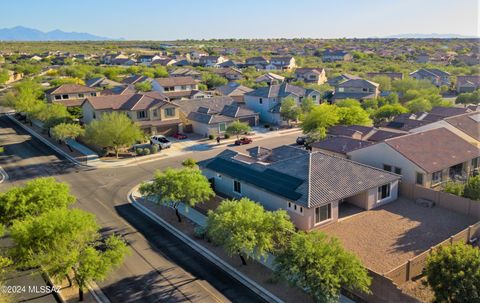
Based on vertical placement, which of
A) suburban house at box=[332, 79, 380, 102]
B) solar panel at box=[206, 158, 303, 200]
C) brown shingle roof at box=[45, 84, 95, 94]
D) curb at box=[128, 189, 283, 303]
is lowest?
curb at box=[128, 189, 283, 303]

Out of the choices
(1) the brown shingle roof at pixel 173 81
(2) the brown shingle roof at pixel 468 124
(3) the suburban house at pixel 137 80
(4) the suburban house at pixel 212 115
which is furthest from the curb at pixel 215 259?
(3) the suburban house at pixel 137 80

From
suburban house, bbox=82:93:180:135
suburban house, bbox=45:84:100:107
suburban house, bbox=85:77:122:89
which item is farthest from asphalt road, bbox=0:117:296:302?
suburban house, bbox=85:77:122:89

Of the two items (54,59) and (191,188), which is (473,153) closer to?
(191,188)

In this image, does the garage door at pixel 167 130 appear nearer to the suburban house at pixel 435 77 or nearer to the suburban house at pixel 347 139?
the suburban house at pixel 347 139

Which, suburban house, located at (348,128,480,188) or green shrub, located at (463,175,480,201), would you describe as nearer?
green shrub, located at (463,175,480,201)

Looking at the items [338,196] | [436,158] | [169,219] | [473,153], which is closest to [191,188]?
[169,219]

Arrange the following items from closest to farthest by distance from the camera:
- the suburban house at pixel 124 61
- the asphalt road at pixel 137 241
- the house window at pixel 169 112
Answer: the asphalt road at pixel 137 241
the house window at pixel 169 112
the suburban house at pixel 124 61

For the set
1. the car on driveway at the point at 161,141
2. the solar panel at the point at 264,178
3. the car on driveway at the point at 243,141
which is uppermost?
the solar panel at the point at 264,178

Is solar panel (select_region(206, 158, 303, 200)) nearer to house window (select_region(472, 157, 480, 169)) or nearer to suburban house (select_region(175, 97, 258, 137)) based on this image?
house window (select_region(472, 157, 480, 169))
